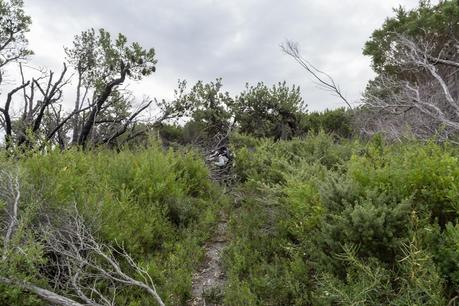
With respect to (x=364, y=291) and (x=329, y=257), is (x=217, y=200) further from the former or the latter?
(x=364, y=291)

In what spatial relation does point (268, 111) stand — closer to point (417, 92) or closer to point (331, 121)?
point (331, 121)

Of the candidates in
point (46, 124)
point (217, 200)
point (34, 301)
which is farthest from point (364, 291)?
point (46, 124)

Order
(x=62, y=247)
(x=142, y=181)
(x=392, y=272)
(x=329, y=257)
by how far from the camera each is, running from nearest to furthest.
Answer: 1. (x=392, y=272)
2. (x=329, y=257)
3. (x=62, y=247)
4. (x=142, y=181)

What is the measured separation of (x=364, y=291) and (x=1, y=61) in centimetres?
1341

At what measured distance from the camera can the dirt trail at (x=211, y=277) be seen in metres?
3.43

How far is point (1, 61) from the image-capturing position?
11.6 m

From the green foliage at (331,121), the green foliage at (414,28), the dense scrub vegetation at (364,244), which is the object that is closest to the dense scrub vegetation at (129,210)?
the dense scrub vegetation at (364,244)

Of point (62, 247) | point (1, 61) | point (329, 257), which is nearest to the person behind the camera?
point (329, 257)

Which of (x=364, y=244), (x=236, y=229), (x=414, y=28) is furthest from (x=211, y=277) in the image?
(x=414, y=28)

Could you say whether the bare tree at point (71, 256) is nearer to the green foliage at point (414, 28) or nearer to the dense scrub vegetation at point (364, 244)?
the dense scrub vegetation at point (364, 244)

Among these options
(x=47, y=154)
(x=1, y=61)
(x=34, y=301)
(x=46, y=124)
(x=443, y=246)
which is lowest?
(x=34, y=301)

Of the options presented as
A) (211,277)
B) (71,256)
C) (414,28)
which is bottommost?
(211,277)

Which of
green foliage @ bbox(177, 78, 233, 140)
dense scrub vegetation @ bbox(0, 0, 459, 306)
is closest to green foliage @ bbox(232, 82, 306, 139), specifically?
green foliage @ bbox(177, 78, 233, 140)

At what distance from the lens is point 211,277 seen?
3896mm
